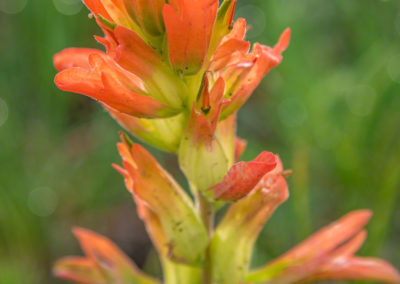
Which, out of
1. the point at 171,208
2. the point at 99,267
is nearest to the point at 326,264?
the point at 171,208

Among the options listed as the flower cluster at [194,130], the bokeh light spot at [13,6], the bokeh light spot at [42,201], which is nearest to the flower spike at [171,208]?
the flower cluster at [194,130]

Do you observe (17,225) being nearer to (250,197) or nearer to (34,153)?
(34,153)

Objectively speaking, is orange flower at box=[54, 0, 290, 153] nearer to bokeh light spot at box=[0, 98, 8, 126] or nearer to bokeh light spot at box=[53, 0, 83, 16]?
bokeh light spot at box=[0, 98, 8, 126]

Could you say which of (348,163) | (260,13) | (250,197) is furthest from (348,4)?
(250,197)

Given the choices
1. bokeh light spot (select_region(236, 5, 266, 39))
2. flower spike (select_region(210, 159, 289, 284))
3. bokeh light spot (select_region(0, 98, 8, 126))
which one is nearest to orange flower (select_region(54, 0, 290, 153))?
flower spike (select_region(210, 159, 289, 284))

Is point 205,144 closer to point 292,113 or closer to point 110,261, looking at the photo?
point 110,261
